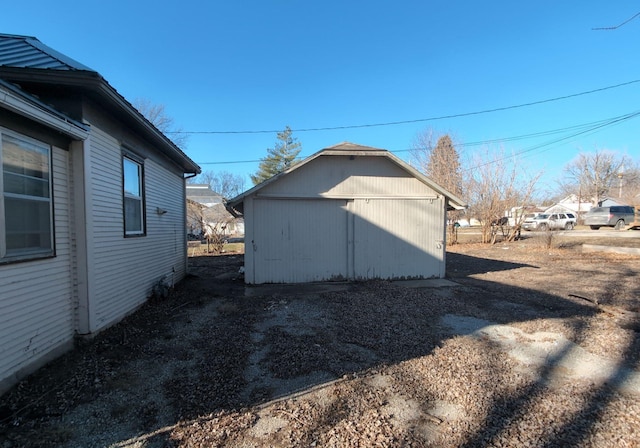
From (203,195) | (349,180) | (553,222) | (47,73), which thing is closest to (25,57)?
(47,73)

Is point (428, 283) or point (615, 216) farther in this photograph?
point (615, 216)

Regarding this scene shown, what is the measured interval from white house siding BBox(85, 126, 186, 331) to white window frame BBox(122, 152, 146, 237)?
4.4 inches

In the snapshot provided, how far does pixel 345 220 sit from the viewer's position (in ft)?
27.3

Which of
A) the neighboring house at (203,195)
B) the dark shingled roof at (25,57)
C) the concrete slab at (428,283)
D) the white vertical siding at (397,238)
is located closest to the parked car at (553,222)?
the white vertical siding at (397,238)

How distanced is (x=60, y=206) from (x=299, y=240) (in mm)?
5063

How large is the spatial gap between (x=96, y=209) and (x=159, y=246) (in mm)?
2856

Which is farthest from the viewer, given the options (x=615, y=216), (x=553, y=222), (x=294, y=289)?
(x=553, y=222)

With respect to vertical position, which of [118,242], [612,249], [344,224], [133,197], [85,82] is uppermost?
[85,82]

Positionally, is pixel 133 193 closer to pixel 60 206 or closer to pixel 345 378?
pixel 60 206

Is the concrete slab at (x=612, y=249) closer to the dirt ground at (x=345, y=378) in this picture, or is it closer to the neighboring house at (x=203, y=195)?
the dirt ground at (x=345, y=378)

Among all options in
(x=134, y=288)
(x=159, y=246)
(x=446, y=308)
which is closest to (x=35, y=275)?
(x=134, y=288)

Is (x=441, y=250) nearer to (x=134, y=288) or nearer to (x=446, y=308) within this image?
(x=446, y=308)

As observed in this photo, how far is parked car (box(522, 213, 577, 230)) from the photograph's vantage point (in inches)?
1067

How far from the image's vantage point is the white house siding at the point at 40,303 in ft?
9.76
